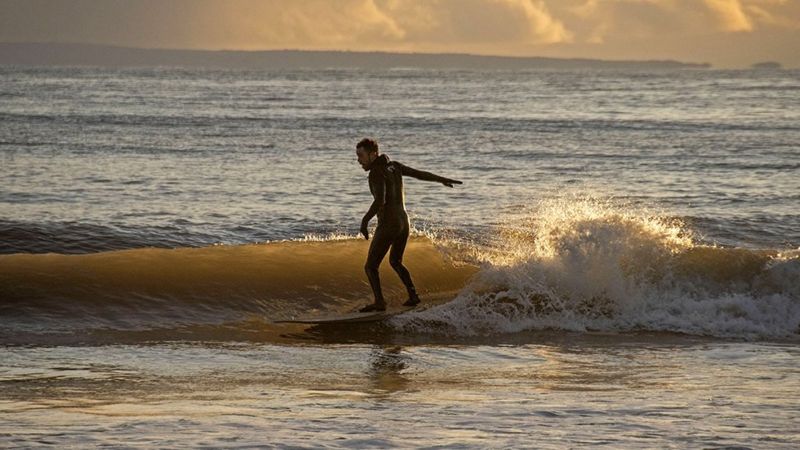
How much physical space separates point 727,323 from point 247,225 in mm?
10363

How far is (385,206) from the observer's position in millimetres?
12797

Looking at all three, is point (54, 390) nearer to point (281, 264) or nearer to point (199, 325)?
point (199, 325)

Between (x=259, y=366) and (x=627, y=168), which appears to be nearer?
(x=259, y=366)

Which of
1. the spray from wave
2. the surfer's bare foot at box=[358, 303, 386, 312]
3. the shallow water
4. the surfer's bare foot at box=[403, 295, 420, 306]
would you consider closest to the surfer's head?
the surfer's bare foot at box=[358, 303, 386, 312]

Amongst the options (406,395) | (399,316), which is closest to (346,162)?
(399,316)

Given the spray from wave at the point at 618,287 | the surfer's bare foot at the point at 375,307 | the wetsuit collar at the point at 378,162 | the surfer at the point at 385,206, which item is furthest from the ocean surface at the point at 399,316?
the wetsuit collar at the point at 378,162

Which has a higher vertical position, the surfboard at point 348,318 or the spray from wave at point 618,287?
the spray from wave at point 618,287

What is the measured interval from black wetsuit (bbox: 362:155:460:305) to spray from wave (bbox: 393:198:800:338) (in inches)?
25.4

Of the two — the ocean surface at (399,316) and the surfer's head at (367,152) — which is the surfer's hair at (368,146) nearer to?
the surfer's head at (367,152)

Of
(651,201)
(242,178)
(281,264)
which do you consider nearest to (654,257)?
(281,264)

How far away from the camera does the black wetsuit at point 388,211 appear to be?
41.5 ft

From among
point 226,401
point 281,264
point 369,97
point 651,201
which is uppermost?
point 369,97

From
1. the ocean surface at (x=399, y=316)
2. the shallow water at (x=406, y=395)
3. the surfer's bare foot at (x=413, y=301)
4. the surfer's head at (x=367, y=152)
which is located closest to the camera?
the shallow water at (x=406, y=395)

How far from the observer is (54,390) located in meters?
9.32
